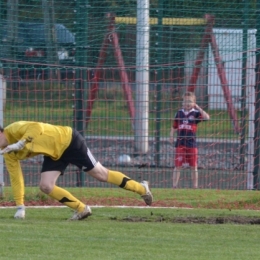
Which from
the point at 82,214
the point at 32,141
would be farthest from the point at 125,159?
the point at 32,141

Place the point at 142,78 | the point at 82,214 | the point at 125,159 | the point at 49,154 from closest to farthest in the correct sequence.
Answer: the point at 49,154 → the point at 82,214 → the point at 142,78 → the point at 125,159

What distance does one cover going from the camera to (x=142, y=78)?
1474 cm

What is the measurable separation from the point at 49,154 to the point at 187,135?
15.0 feet

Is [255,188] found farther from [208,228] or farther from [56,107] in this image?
[208,228]

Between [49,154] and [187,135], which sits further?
[187,135]

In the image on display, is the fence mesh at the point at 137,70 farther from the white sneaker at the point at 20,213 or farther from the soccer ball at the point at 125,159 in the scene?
the white sneaker at the point at 20,213

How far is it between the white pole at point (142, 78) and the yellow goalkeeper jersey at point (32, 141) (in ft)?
12.3

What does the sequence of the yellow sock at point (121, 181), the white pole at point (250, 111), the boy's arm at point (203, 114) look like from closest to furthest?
the yellow sock at point (121, 181), the boy's arm at point (203, 114), the white pole at point (250, 111)

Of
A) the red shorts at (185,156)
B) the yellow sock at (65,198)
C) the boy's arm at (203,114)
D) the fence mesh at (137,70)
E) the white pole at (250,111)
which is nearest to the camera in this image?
the yellow sock at (65,198)

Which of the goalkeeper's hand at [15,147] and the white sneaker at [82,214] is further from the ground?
the goalkeeper's hand at [15,147]

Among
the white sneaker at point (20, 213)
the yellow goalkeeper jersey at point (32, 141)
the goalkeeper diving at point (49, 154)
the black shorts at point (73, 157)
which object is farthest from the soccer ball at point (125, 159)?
the white sneaker at point (20, 213)

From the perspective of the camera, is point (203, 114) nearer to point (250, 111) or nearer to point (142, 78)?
point (250, 111)

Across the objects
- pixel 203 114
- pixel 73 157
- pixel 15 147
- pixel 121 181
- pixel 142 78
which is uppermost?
pixel 142 78

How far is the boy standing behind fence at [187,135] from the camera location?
14125 mm
